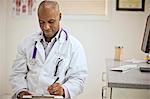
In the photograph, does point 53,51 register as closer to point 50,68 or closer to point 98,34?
point 50,68

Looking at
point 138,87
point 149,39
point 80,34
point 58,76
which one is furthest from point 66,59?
point 80,34

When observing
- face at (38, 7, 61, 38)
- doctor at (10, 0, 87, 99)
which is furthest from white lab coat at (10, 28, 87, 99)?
face at (38, 7, 61, 38)

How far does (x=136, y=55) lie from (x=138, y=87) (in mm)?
2283

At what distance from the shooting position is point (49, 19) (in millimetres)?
1979

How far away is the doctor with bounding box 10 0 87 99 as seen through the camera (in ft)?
6.46

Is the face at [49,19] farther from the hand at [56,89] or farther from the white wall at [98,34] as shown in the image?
the white wall at [98,34]

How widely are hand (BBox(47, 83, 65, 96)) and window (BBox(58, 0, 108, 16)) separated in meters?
2.26

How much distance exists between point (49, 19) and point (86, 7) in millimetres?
2079

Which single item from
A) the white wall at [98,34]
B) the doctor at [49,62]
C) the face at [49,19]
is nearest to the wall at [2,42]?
the white wall at [98,34]

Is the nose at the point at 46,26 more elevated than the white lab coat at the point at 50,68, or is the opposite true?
the nose at the point at 46,26

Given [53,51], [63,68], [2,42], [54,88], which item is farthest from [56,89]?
[2,42]

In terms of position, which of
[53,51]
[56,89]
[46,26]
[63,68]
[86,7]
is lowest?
[56,89]

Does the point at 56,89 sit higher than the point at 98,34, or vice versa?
the point at 98,34

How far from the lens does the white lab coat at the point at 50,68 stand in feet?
6.48
